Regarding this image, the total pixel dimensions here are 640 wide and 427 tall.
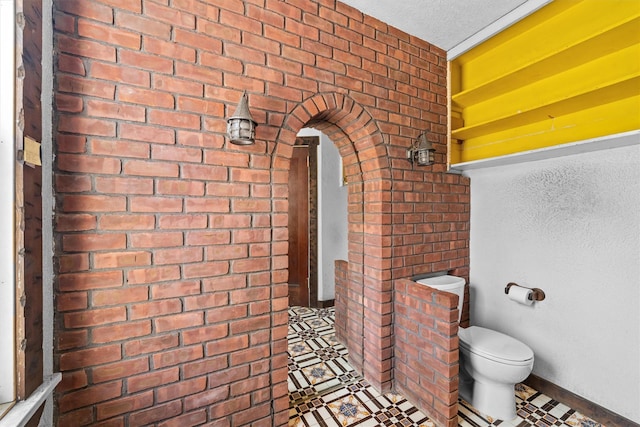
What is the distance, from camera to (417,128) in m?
2.01

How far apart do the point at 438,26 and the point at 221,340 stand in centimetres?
233

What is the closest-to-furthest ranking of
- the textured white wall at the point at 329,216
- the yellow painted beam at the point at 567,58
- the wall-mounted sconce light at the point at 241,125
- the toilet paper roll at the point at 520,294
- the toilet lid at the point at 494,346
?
the wall-mounted sconce light at the point at 241,125 → the yellow painted beam at the point at 567,58 → the toilet lid at the point at 494,346 → the toilet paper roll at the point at 520,294 → the textured white wall at the point at 329,216

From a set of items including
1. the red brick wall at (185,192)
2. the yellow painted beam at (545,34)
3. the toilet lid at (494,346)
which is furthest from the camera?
the toilet lid at (494,346)

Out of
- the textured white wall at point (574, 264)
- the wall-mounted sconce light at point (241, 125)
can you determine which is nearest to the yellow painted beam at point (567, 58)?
the textured white wall at point (574, 264)

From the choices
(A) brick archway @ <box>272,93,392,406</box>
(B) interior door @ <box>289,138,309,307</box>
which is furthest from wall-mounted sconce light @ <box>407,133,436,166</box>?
(B) interior door @ <box>289,138,309,307</box>

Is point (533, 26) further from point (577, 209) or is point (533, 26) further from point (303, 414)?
point (303, 414)

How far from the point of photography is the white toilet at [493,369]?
1594 millimetres

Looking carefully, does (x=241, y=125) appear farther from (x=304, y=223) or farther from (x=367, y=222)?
(x=304, y=223)

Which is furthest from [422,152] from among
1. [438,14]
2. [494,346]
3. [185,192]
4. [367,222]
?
[185,192]

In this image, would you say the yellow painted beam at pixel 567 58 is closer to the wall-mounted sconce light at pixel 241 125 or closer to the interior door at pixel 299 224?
the wall-mounted sconce light at pixel 241 125

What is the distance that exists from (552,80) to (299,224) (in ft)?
8.68

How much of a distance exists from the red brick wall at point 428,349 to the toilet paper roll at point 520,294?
72 cm

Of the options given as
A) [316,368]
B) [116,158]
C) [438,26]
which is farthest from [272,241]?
[438,26]

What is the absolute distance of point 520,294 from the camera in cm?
191
